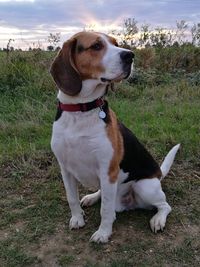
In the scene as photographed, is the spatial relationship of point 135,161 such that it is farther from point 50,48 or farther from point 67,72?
point 50,48

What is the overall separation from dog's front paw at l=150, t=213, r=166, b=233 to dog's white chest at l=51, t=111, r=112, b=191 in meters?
0.62

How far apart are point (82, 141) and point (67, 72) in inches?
19.0

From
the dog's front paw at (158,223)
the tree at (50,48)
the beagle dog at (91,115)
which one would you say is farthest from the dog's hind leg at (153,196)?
the tree at (50,48)

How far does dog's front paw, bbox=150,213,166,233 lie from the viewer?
3.57 m

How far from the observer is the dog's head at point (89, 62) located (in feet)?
10.3

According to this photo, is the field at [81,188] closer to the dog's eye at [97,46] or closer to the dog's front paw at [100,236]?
the dog's front paw at [100,236]

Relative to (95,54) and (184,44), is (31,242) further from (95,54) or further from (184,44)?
(184,44)

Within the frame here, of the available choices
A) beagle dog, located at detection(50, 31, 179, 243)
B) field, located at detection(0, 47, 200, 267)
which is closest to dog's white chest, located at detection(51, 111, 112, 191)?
beagle dog, located at detection(50, 31, 179, 243)

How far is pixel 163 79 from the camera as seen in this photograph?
860 cm

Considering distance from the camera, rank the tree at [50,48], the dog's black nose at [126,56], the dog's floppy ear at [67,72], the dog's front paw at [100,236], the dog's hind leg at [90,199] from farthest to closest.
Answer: the tree at [50,48], the dog's hind leg at [90,199], the dog's front paw at [100,236], the dog's floppy ear at [67,72], the dog's black nose at [126,56]

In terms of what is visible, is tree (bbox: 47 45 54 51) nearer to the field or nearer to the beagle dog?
the field

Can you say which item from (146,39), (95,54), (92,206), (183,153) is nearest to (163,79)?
(146,39)

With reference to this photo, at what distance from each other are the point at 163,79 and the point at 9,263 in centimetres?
594

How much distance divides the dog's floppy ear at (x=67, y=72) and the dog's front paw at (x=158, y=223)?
1.16 metres
